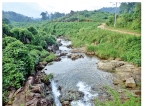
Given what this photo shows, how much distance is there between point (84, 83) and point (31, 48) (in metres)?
7.05

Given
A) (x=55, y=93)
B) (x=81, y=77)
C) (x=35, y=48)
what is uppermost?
(x=35, y=48)

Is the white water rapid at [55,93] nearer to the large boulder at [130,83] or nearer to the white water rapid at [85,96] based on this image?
the white water rapid at [85,96]

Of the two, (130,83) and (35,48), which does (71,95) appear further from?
(35,48)

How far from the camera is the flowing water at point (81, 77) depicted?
8.52 metres

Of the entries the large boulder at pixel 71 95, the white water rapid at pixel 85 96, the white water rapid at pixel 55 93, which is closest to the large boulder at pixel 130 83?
the white water rapid at pixel 85 96

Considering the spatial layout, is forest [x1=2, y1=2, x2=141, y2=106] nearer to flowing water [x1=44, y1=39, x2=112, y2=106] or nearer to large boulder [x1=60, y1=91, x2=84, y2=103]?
flowing water [x1=44, y1=39, x2=112, y2=106]

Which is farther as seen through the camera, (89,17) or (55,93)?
(89,17)

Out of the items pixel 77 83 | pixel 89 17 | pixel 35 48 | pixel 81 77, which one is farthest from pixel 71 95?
pixel 89 17

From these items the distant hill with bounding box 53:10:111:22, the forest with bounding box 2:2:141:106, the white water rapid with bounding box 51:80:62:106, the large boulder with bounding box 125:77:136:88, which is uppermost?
the distant hill with bounding box 53:10:111:22

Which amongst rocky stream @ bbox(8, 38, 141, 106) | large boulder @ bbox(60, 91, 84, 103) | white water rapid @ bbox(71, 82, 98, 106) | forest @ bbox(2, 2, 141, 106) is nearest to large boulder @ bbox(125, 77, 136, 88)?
rocky stream @ bbox(8, 38, 141, 106)

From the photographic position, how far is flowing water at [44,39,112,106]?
8516mm

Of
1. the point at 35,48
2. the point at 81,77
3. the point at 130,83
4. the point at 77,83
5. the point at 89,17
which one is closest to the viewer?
the point at 130,83

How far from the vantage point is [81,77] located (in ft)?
34.6

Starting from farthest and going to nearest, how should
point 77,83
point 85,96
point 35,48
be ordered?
point 35,48 < point 77,83 < point 85,96
